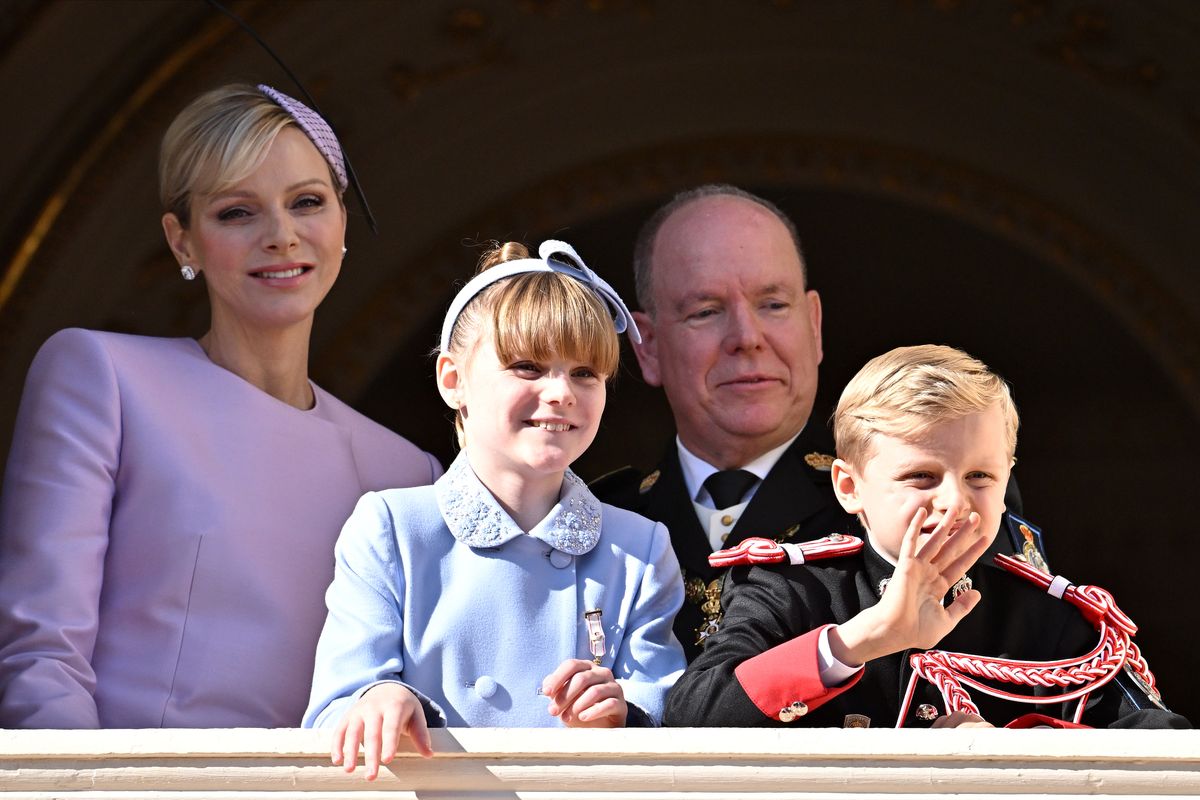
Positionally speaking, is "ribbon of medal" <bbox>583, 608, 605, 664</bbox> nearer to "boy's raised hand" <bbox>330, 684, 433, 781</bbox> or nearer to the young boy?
the young boy

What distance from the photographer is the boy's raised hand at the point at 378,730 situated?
1849mm

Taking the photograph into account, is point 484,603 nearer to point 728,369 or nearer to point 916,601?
point 916,601

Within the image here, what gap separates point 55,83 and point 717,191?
138 cm

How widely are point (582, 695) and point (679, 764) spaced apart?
0.15m

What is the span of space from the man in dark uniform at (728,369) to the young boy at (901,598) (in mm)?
545

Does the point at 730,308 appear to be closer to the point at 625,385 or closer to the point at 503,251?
the point at 503,251

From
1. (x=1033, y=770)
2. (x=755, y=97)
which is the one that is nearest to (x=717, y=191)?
(x=755, y=97)

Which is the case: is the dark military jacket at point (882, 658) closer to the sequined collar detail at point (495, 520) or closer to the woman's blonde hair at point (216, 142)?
the sequined collar detail at point (495, 520)

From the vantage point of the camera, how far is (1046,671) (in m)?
2.21

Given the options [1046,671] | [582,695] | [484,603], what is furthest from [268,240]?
[1046,671]

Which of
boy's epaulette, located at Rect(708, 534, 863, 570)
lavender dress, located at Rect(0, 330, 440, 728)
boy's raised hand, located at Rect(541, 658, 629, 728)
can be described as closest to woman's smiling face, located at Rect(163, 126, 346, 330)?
lavender dress, located at Rect(0, 330, 440, 728)

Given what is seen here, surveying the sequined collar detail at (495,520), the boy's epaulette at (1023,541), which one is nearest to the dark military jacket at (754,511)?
the boy's epaulette at (1023,541)

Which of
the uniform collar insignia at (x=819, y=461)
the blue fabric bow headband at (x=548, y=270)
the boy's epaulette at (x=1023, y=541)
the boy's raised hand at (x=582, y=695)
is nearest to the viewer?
the boy's raised hand at (x=582, y=695)

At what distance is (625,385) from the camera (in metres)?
4.76
